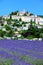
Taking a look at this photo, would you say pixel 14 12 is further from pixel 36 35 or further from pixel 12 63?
pixel 12 63

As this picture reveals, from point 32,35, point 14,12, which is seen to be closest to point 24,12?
point 14,12

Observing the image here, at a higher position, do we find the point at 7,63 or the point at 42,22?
the point at 7,63

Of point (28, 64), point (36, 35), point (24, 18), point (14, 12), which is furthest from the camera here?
point (14, 12)

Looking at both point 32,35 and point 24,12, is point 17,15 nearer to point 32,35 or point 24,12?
point 24,12

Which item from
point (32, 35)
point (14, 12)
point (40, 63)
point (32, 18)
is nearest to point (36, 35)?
point (32, 35)

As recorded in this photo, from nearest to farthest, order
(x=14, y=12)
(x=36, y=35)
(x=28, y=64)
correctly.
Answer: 1. (x=28, y=64)
2. (x=36, y=35)
3. (x=14, y=12)

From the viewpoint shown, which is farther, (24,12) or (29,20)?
(24,12)

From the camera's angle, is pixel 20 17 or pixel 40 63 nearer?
pixel 40 63

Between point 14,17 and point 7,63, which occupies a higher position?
point 7,63

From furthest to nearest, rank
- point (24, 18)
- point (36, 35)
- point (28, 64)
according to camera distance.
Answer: point (24, 18)
point (36, 35)
point (28, 64)
